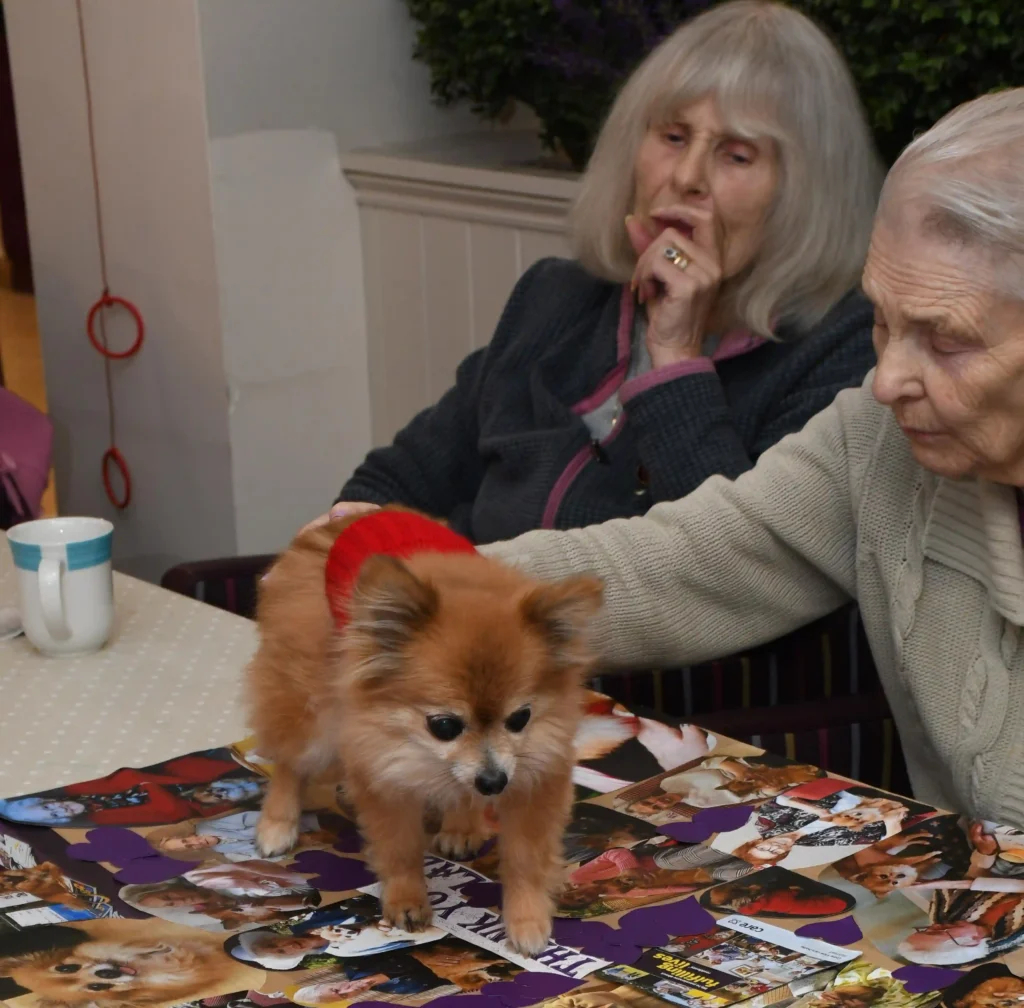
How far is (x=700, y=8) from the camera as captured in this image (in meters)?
2.51

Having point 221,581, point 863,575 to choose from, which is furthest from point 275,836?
point 221,581

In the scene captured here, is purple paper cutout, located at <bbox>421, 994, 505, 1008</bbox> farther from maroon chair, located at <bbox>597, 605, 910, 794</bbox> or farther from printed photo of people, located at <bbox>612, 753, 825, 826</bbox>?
maroon chair, located at <bbox>597, 605, 910, 794</bbox>

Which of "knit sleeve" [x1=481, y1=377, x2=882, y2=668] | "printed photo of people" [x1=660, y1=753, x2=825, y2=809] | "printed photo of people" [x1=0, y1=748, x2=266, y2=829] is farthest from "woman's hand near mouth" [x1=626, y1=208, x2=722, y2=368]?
"printed photo of people" [x1=0, y1=748, x2=266, y2=829]

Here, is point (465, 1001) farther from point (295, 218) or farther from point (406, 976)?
point (295, 218)

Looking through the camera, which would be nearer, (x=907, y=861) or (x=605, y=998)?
(x=605, y=998)

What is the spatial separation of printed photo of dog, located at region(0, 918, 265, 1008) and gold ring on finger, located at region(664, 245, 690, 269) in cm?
123

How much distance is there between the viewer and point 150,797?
1306mm

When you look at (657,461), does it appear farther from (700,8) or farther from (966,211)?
(700,8)

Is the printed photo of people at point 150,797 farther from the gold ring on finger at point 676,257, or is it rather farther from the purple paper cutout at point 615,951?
the gold ring on finger at point 676,257

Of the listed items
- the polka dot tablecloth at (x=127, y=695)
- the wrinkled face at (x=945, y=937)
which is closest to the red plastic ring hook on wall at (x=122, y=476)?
the polka dot tablecloth at (x=127, y=695)

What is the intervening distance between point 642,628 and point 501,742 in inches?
24.3

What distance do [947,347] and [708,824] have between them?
459 mm

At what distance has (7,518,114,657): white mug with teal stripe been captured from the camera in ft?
5.22

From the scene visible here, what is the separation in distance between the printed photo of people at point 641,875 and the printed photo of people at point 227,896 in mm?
205
